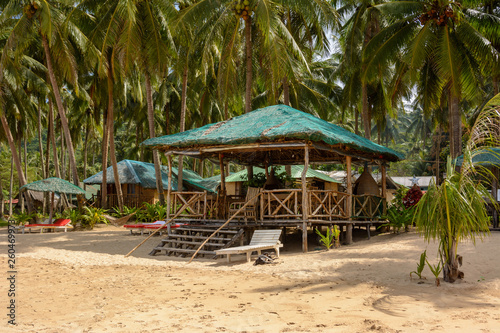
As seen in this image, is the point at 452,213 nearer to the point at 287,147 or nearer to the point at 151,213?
the point at 287,147

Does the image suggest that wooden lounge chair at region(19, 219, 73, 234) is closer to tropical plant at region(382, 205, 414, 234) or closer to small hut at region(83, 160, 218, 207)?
small hut at region(83, 160, 218, 207)

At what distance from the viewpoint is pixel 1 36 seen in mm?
23422

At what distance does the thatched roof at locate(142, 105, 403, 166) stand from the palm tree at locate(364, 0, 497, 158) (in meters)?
3.28

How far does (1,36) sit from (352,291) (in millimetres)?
22887

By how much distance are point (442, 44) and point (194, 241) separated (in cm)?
1048

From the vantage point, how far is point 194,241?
1334 cm

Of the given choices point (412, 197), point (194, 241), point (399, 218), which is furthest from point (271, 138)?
point (412, 197)

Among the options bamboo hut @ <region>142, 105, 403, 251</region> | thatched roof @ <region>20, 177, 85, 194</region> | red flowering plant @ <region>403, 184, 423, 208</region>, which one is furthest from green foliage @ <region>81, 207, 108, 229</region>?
red flowering plant @ <region>403, 184, 423, 208</region>

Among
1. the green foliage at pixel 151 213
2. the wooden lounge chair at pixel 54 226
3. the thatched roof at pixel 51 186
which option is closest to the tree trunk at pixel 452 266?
the green foliage at pixel 151 213

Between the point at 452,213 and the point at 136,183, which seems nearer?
the point at 452,213

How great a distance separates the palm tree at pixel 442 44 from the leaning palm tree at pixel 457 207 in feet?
27.9

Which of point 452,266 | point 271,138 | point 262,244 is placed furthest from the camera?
point 271,138

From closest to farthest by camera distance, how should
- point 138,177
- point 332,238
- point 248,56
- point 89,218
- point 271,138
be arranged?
1. point 271,138
2. point 332,238
3. point 248,56
4. point 89,218
5. point 138,177

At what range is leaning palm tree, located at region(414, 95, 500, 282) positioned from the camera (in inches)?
298
